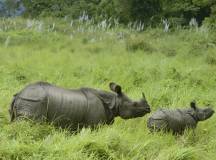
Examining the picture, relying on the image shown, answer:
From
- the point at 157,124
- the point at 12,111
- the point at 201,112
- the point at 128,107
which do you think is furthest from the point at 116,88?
the point at 12,111

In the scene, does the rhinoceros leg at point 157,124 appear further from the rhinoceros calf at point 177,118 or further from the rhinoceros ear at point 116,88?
the rhinoceros ear at point 116,88

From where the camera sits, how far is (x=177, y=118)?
852 centimetres

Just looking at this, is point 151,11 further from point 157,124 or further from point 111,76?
point 157,124

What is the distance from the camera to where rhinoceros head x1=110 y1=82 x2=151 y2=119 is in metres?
8.42

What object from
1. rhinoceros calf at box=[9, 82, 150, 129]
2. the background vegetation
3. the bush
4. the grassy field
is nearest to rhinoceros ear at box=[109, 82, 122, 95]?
rhinoceros calf at box=[9, 82, 150, 129]

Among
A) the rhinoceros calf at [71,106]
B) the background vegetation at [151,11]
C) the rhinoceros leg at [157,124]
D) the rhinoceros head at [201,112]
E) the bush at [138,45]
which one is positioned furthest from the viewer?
the background vegetation at [151,11]

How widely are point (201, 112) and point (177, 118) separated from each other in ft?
2.36

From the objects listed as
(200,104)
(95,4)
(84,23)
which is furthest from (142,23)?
(200,104)

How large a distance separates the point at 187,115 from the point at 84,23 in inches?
662

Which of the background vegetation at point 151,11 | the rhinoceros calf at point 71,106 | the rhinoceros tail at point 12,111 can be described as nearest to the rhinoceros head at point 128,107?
the rhinoceros calf at point 71,106

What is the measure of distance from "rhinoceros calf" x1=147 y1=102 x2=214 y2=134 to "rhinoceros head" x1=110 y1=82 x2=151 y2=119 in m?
0.23

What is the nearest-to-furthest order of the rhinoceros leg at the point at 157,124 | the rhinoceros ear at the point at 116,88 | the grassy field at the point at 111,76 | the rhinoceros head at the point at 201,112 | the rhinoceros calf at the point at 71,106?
the grassy field at the point at 111,76, the rhinoceros calf at the point at 71,106, the rhinoceros leg at the point at 157,124, the rhinoceros ear at the point at 116,88, the rhinoceros head at the point at 201,112

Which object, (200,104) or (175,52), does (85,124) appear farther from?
(175,52)

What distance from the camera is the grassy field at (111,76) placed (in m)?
6.55
